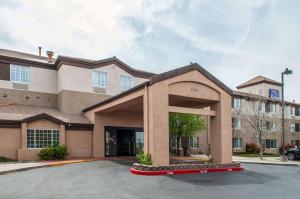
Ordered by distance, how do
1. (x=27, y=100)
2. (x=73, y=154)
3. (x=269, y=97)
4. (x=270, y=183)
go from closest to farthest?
(x=270, y=183), (x=73, y=154), (x=27, y=100), (x=269, y=97)

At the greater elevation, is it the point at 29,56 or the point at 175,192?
the point at 29,56

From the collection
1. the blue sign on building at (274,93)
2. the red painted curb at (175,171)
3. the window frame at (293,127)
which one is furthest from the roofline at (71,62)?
the window frame at (293,127)

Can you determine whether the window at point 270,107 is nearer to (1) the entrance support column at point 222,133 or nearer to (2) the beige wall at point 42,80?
(1) the entrance support column at point 222,133

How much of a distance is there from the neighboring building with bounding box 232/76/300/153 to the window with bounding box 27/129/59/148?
70.5 feet

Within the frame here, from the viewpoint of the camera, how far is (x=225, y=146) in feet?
60.7

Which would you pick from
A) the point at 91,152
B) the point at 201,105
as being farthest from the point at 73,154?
the point at 201,105

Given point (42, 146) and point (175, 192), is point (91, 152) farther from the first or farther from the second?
point (175, 192)

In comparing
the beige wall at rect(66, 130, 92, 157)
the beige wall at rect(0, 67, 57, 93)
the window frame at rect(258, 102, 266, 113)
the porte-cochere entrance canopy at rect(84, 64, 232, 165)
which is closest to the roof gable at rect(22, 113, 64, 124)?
the beige wall at rect(66, 130, 92, 157)

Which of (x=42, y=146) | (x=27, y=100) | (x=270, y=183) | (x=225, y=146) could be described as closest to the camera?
(x=270, y=183)

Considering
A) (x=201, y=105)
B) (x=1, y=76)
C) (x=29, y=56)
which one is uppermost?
(x=29, y=56)

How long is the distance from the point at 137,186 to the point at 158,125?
15.0 ft

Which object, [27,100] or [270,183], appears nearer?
[270,183]

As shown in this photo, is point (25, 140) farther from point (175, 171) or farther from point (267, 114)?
point (267, 114)

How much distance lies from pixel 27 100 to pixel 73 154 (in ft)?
22.0
